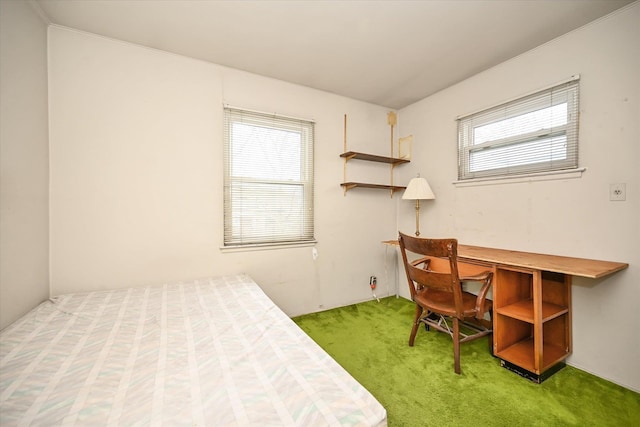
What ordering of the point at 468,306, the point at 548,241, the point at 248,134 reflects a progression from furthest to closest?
the point at 248,134
the point at 548,241
the point at 468,306

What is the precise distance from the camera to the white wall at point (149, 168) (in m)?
1.93

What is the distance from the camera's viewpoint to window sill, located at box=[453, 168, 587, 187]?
1915mm

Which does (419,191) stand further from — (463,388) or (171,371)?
(171,371)

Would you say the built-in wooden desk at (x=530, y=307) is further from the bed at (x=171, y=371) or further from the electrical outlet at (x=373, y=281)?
the bed at (x=171, y=371)

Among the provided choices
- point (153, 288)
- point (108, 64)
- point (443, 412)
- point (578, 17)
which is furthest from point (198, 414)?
point (578, 17)

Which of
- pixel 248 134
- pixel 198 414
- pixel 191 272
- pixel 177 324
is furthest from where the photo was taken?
pixel 248 134

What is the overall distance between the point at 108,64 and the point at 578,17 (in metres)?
3.56

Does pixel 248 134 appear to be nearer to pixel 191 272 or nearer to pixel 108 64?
pixel 108 64

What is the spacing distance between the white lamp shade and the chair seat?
3.40ft

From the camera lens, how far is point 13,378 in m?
0.98

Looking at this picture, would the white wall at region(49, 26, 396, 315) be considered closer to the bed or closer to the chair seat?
the bed

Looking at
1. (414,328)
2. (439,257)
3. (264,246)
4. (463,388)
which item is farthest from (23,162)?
(463,388)

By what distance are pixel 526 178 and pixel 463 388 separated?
5.75 feet

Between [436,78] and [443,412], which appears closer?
[443,412]
